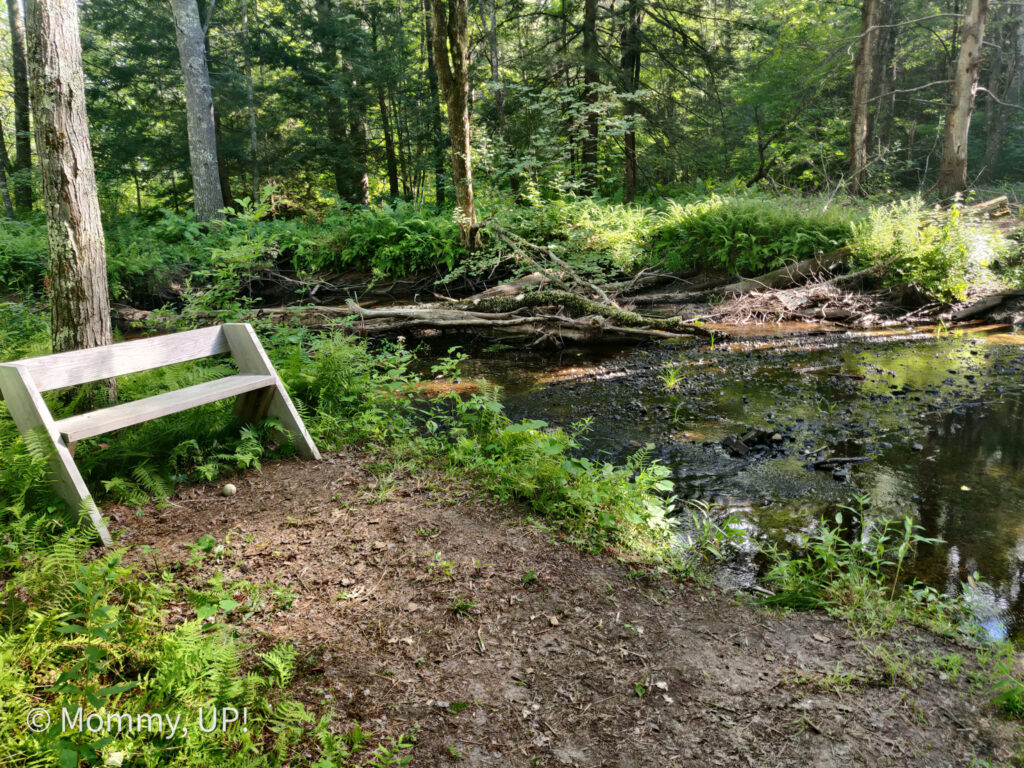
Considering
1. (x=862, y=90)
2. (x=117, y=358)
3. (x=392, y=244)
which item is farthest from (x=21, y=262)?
(x=862, y=90)

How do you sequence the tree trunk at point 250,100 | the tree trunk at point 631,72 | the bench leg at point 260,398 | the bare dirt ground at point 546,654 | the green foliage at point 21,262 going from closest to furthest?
the bare dirt ground at point 546,654 → the bench leg at point 260,398 → the green foliage at point 21,262 → the tree trunk at point 631,72 → the tree trunk at point 250,100

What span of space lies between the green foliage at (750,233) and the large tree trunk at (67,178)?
36.8ft

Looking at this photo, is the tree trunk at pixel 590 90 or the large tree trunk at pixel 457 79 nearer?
the large tree trunk at pixel 457 79

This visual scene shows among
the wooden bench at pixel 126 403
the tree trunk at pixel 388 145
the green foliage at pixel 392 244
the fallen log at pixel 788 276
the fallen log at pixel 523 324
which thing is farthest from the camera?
the tree trunk at pixel 388 145

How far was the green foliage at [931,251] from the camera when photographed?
11133mm

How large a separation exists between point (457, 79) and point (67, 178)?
26.0 ft

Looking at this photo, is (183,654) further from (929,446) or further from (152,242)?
(152,242)

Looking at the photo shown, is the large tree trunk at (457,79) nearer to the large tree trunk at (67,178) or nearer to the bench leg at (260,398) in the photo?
the large tree trunk at (67,178)

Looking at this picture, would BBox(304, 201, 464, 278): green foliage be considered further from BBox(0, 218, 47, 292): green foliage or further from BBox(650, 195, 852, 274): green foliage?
BBox(0, 218, 47, 292): green foliage

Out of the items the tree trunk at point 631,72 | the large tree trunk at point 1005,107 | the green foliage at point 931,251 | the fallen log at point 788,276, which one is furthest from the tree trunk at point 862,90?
the large tree trunk at point 1005,107

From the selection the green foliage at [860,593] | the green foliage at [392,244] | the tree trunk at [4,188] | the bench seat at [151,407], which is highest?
the tree trunk at [4,188]

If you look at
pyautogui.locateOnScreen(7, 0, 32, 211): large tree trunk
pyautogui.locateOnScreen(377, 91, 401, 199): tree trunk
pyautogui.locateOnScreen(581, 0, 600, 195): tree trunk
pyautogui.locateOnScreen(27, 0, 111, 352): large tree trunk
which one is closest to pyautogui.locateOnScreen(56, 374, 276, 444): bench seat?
pyautogui.locateOnScreen(27, 0, 111, 352): large tree trunk

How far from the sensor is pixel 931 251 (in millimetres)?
11109

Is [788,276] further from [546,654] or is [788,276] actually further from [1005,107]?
[1005,107]
